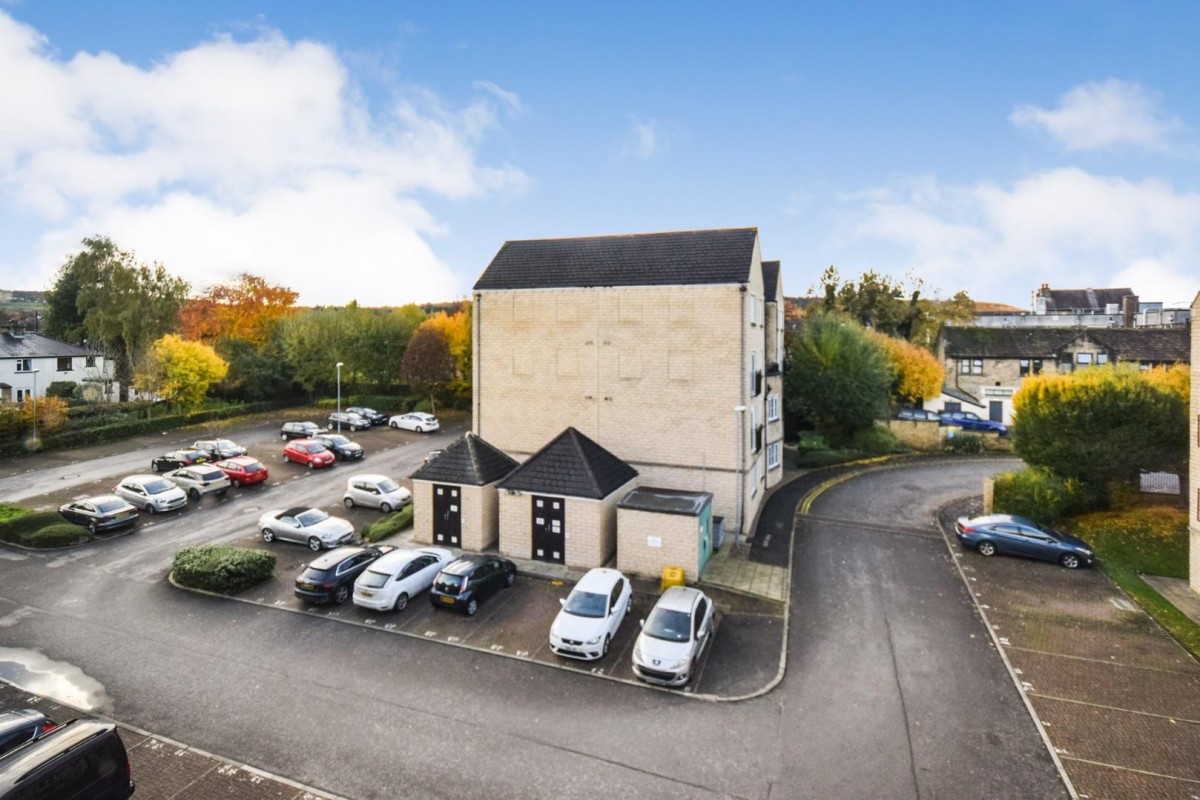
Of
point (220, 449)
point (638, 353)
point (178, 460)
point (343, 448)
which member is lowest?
point (178, 460)

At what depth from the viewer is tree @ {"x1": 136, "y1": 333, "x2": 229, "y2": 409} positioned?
44375 mm

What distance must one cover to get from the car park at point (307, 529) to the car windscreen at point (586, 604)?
1118cm

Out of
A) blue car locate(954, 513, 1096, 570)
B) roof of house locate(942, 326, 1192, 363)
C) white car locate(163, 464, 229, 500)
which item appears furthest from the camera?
roof of house locate(942, 326, 1192, 363)

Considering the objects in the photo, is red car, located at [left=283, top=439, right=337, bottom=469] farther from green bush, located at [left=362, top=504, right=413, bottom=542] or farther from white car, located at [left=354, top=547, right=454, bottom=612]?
white car, located at [left=354, top=547, right=454, bottom=612]

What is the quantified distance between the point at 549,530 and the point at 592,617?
6134 millimetres

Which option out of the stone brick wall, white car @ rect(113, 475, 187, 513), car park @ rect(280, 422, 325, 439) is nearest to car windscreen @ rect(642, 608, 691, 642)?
the stone brick wall

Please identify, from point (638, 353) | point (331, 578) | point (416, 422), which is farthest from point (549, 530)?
point (416, 422)

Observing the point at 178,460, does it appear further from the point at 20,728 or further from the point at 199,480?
the point at 20,728

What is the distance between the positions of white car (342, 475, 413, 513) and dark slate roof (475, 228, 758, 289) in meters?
9.85

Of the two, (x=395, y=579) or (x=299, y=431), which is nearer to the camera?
(x=395, y=579)

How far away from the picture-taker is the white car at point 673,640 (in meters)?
14.2

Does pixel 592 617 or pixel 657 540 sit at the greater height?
pixel 657 540

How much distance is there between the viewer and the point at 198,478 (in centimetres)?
2964

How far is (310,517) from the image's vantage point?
24.0 metres
